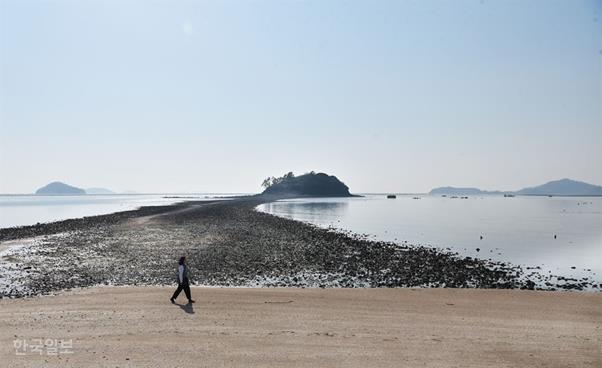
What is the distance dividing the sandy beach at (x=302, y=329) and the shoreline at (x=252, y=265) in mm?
3995

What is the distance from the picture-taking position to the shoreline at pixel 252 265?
2441 centimetres

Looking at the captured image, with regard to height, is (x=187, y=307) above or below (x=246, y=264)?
above

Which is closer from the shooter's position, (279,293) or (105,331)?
(105,331)

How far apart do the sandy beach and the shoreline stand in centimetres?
400

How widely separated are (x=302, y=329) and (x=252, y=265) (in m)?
15.0

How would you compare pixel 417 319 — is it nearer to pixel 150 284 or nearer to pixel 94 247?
pixel 150 284

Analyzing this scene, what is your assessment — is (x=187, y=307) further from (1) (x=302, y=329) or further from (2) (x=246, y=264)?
(2) (x=246, y=264)

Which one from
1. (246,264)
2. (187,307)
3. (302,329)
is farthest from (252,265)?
(302,329)

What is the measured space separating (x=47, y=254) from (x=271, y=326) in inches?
1047

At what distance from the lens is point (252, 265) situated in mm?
29328

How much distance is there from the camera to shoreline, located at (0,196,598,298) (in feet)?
80.1

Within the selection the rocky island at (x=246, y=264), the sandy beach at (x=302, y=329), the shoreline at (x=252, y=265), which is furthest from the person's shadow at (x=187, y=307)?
the shoreline at (x=252, y=265)

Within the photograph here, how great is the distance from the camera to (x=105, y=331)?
14266 mm

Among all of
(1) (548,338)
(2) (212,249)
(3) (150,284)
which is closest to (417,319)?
(1) (548,338)
